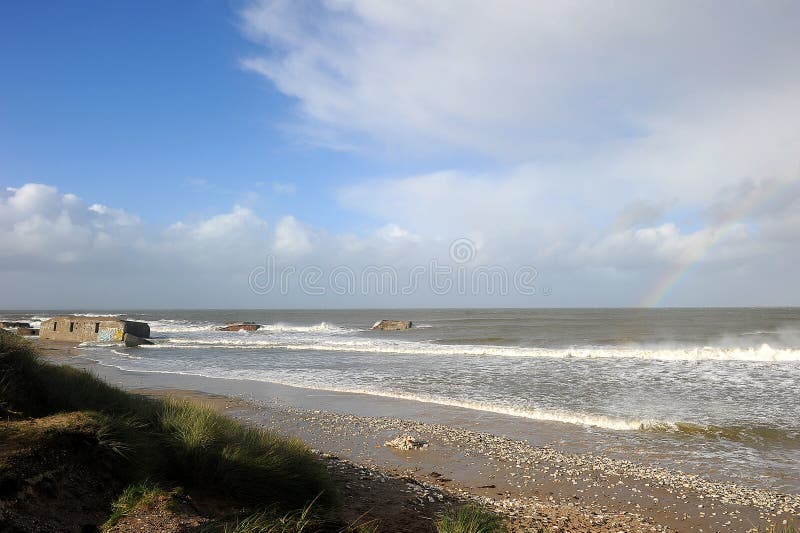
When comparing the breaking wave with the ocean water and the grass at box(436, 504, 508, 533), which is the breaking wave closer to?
the ocean water

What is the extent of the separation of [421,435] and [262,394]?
757 cm

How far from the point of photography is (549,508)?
645 cm

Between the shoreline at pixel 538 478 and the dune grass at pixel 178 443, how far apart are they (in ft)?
6.60

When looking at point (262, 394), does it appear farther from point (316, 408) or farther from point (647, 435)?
point (647, 435)

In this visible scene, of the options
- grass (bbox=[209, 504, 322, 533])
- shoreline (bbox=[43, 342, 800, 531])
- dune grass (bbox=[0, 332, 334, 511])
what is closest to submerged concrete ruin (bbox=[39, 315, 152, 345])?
shoreline (bbox=[43, 342, 800, 531])

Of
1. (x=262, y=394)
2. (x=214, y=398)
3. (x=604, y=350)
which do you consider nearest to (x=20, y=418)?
(x=214, y=398)

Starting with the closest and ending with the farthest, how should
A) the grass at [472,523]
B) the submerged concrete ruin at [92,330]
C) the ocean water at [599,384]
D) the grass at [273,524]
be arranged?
1. the grass at [273,524]
2. the grass at [472,523]
3. the ocean water at [599,384]
4. the submerged concrete ruin at [92,330]

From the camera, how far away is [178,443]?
558cm

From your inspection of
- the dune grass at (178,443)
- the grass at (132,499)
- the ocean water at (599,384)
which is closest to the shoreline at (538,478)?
the ocean water at (599,384)

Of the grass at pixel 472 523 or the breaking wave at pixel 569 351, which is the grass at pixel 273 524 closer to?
the grass at pixel 472 523

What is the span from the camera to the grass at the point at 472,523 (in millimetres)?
4778

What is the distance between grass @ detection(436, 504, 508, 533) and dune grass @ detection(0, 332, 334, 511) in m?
1.36

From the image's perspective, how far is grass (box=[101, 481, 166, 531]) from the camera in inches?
162

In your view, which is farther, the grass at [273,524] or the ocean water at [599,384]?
the ocean water at [599,384]
